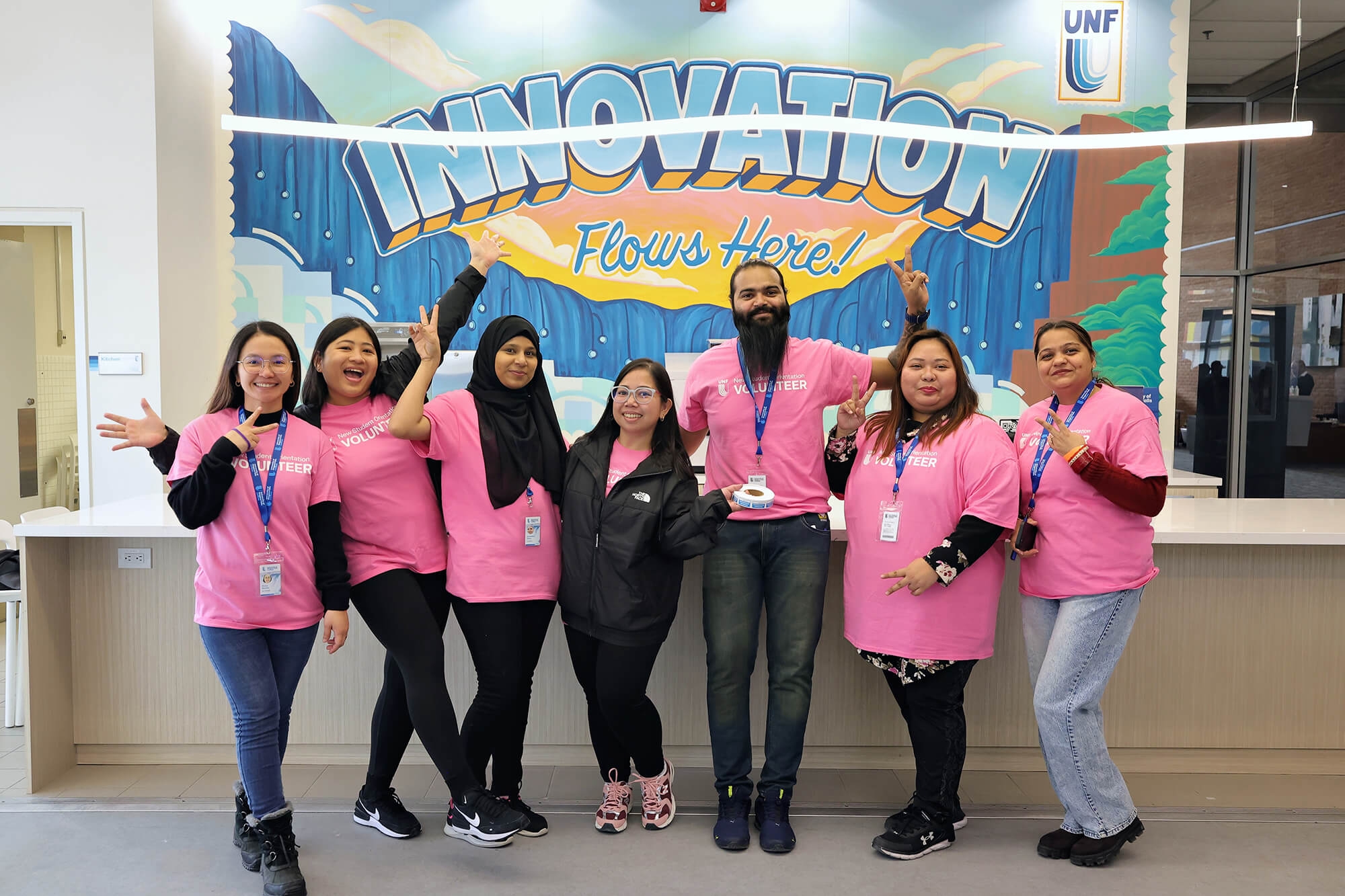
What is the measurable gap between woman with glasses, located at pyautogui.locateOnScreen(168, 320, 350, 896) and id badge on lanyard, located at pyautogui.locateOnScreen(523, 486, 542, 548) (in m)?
0.47

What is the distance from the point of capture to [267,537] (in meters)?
2.10

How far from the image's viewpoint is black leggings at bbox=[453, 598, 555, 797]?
91.2 inches

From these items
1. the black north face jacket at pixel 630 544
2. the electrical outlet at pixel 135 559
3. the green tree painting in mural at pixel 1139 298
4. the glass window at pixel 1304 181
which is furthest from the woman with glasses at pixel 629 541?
the glass window at pixel 1304 181

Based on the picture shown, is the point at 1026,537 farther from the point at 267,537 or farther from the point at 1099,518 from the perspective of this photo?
the point at 267,537

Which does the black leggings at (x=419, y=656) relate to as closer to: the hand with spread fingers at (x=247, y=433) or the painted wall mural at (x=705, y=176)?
the hand with spread fingers at (x=247, y=433)

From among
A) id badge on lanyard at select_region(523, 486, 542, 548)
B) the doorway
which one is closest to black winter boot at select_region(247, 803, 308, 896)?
id badge on lanyard at select_region(523, 486, 542, 548)

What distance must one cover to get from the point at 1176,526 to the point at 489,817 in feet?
7.79

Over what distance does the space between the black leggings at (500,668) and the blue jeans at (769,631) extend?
1.66 ft

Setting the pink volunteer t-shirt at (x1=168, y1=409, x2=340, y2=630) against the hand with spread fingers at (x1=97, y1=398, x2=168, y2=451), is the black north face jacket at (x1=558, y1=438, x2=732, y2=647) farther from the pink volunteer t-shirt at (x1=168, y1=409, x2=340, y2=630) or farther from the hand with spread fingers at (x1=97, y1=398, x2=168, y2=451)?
the hand with spread fingers at (x1=97, y1=398, x2=168, y2=451)

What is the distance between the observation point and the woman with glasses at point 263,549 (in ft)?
6.81

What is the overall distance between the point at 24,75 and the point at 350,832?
184 inches

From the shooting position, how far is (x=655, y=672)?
9.75ft

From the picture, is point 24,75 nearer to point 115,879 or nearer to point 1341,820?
point 115,879

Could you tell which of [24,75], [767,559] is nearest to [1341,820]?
[767,559]
